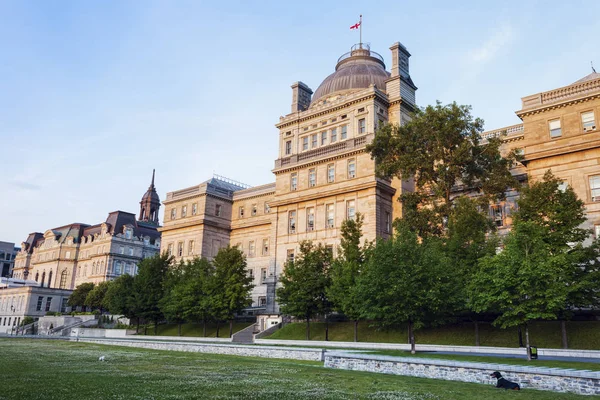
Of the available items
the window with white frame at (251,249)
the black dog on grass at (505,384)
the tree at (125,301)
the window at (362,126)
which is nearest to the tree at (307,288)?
the window at (362,126)

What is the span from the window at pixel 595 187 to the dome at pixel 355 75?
25.3 m

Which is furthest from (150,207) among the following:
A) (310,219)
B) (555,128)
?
(555,128)

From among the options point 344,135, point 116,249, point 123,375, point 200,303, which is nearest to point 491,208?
point 344,135

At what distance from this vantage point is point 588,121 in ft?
123

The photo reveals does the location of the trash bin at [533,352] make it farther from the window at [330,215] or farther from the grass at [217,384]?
the window at [330,215]

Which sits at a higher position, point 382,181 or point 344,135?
point 344,135

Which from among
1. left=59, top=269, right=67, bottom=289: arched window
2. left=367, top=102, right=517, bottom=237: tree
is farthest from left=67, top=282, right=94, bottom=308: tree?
left=367, top=102, right=517, bottom=237: tree

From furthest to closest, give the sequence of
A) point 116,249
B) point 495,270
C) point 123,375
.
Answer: point 116,249 → point 495,270 → point 123,375

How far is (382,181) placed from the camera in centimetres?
4828

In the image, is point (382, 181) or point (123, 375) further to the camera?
point (382, 181)

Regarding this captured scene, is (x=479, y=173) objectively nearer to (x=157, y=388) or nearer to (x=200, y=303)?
(x=200, y=303)

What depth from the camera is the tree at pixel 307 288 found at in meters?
40.0

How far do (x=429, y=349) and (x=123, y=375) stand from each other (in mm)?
20410

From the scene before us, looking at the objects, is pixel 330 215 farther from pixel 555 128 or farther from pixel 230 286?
pixel 555 128
